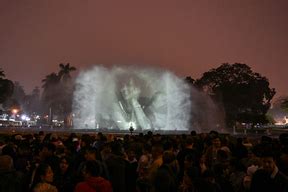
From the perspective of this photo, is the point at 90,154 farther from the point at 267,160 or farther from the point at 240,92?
the point at 240,92

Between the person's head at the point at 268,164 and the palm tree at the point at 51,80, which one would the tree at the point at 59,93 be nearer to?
the palm tree at the point at 51,80

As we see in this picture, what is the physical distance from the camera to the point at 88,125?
81.2 meters

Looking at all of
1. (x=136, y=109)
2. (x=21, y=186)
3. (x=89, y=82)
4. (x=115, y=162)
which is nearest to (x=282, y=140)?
(x=115, y=162)

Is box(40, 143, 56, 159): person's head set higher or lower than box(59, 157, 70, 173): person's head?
higher

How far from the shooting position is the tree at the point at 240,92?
267 feet

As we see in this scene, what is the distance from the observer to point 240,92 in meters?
83.4

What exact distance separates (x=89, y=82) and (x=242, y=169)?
7828cm

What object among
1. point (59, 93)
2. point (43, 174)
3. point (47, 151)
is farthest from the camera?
point (59, 93)

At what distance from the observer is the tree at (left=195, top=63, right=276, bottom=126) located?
8138 cm

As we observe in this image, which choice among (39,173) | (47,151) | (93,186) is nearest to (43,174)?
(39,173)

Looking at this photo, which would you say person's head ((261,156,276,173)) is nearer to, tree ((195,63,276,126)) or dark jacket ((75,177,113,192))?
dark jacket ((75,177,113,192))

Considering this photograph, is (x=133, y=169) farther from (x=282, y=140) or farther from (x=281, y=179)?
(x=282, y=140)

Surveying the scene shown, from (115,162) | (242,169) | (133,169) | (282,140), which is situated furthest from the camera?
(282,140)

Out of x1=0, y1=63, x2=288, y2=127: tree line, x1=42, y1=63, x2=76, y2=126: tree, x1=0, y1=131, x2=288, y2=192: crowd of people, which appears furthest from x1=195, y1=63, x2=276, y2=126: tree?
x1=0, y1=131, x2=288, y2=192: crowd of people
